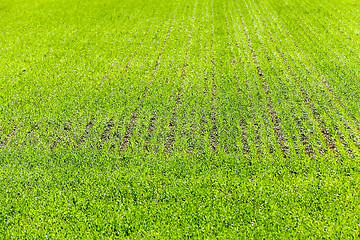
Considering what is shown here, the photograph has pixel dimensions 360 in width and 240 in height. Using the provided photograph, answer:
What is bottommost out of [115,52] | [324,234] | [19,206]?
[324,234]

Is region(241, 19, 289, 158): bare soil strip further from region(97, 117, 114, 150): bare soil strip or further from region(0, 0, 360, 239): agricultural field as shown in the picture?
region(97, 117, 114, 150): bare soil strip

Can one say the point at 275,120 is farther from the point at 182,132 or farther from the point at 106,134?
the point at 106,134

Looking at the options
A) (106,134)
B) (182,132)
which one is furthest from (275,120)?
(106,134)

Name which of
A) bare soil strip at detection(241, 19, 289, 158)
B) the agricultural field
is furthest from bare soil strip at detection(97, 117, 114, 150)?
bare soil strip at detection(241, 19, 289, 158)

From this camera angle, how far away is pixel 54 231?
906 centimetres

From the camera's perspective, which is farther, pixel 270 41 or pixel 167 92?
pixel 270 41

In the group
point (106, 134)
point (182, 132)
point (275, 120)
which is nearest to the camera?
point (182, 132)

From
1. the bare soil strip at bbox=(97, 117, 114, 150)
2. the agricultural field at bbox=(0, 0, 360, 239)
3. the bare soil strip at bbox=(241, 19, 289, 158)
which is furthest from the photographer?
the bare soil strip at bbox=(97, 117, 114, 150)

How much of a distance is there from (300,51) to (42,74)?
2181 centimetres

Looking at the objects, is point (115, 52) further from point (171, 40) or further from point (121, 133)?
point (121, 133)

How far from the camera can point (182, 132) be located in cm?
1366

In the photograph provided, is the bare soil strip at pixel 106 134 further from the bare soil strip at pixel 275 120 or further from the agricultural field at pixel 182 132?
the bare soil strip at pixel 275 120

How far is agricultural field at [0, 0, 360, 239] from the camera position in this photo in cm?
934

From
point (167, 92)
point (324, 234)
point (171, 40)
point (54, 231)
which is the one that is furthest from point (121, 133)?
point (171, 40)
